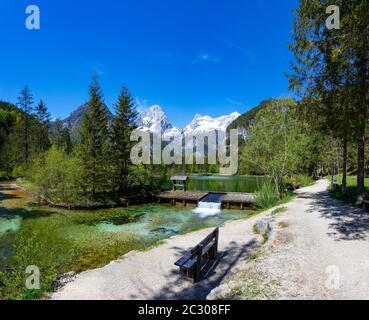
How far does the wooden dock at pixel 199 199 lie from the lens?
29047 millimetres

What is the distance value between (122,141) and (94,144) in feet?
16.5

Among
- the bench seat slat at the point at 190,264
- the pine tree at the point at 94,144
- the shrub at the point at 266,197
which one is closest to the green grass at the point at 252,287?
the bench seat slat at the point at 190,264

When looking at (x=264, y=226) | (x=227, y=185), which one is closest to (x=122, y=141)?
(x=264, y=226)

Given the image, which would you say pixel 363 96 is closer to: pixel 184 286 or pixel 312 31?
pixel 312 31

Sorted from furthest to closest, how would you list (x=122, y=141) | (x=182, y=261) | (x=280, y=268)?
(x=122, y=141) < (x=182, y=261) < (x=280, y=268)

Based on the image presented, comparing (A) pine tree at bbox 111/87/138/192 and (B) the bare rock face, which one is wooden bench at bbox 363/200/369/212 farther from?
(A) pine tree at bbox 111/87/138/192

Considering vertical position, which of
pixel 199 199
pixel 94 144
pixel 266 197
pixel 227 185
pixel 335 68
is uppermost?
pixel 335 68

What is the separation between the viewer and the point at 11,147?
2233 inches

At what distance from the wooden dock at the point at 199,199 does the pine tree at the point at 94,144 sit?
8245 millimetres

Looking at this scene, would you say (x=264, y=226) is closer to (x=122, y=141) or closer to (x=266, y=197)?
(x=266, y=197)

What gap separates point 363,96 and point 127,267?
11969 mm

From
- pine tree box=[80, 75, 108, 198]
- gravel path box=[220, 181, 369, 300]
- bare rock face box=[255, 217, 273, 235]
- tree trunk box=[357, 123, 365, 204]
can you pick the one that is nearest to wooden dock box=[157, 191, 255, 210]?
pine tree box=[80, 75, 108, 198]

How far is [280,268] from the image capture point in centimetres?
746

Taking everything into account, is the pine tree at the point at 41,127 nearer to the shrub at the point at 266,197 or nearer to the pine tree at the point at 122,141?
the pine tree at the point at 122,141
